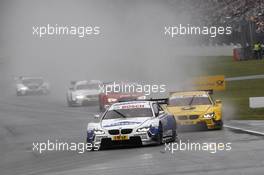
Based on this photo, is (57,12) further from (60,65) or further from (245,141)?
(245,141)

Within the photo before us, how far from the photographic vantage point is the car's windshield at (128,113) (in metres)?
22.9

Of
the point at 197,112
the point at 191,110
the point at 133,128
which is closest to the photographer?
the point at 133,128

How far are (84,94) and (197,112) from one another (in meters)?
20.8

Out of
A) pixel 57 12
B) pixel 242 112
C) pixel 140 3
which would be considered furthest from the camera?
pixel 57 12

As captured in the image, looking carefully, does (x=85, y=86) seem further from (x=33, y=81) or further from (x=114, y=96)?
(x=33, y=81)

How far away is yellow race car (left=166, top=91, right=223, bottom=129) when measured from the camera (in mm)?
26828

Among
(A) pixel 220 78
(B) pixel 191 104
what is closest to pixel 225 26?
(A) pixel 220 78

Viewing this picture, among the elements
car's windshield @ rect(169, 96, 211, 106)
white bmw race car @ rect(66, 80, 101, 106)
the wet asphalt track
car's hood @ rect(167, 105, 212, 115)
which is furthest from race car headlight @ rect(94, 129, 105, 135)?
white bmw race car @ rect(66, 80, 101, 106)

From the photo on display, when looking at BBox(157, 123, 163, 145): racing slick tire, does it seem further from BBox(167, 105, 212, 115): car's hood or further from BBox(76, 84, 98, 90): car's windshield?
BBox(76, 84, 98, 90): car's windshield

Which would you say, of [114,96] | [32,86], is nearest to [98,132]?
[114,96]

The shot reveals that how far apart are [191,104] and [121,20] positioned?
39.1 metres

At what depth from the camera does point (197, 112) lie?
88.3 feet

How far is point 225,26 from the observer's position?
210ft

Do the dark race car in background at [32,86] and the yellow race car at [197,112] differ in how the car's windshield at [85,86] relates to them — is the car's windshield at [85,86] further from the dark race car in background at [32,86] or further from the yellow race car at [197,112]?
the yellow race car at [197,112]
